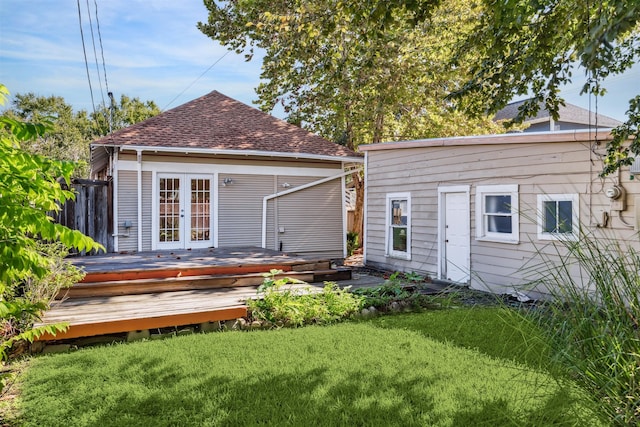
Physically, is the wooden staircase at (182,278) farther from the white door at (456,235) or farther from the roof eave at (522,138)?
the roof eave at (522,138)

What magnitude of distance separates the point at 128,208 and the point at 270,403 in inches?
316

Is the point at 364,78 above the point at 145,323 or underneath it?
above

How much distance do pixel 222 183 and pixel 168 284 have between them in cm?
461

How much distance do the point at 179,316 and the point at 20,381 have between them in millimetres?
1766

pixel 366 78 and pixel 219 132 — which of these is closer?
pixel 219 132

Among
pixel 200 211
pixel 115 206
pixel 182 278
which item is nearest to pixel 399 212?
pixel 200 211

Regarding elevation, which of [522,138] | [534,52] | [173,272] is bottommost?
[173,272]

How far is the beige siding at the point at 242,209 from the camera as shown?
11.1 m

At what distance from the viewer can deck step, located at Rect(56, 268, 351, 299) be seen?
6266mm

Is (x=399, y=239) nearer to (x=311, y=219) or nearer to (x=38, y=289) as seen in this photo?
(x=311, y=219)

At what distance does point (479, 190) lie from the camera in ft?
28.9

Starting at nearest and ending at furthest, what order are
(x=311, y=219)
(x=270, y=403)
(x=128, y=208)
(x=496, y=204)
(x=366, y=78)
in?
(x=270, y=403)
(x=496, y=204)
(x=128, y=208)
(x=311, y=219)
(x=366, y=78)

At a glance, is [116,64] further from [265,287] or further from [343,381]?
[343,381]

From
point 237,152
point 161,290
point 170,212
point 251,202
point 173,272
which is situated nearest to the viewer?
point 161,290
